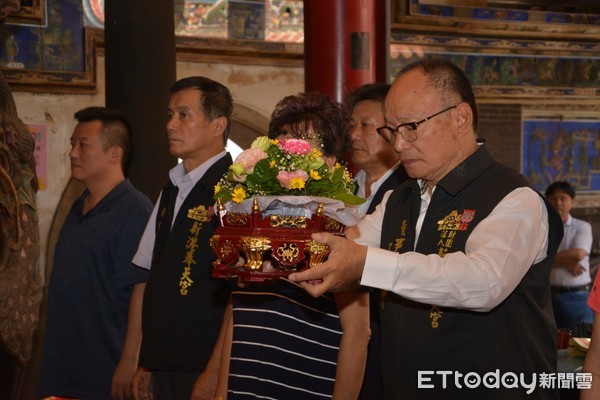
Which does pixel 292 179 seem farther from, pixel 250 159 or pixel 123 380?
pixel 123 380

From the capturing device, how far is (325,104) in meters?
3.38

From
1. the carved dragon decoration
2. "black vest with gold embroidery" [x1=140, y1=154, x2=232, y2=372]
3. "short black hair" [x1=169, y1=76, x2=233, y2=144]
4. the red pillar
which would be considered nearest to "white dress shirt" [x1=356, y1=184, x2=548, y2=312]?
"black vest with gold embroidery" [x1=140, y1=154, x2=232, y2=372]

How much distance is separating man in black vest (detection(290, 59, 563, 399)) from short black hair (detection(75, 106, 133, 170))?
2.43 meters

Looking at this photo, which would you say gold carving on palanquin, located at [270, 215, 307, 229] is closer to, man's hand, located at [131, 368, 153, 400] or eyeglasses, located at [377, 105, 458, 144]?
eyeglasses, located at [377, 105, 458, 144]

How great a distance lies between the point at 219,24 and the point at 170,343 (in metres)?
6.24

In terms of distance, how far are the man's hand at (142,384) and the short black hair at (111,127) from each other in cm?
141

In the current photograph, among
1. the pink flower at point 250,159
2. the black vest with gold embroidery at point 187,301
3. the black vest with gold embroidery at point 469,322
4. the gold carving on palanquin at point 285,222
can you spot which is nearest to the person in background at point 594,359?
the black vest with gold embroidery at point 469,322

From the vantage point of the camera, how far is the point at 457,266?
247cm

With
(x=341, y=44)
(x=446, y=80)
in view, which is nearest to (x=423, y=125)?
(x=446, y=80)

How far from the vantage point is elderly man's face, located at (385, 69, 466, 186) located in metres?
2.71

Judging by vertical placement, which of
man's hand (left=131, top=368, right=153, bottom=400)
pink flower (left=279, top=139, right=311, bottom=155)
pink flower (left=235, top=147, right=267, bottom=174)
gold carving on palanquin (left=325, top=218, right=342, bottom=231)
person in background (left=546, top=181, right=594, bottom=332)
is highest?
pink flower (left=279, top=139, right=311, bottom=155)

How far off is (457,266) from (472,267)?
0.04 m

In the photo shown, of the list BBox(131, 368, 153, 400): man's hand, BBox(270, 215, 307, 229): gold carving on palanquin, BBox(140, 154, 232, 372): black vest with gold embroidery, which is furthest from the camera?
BBox(131, 368, 153, 400): man's hand

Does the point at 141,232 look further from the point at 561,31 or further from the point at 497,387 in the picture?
the point at 561,31
